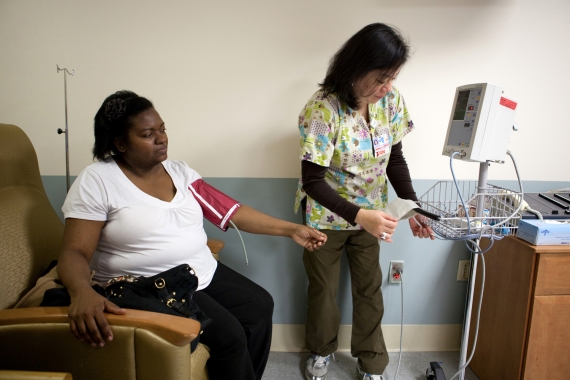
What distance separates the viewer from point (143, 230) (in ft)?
4.17

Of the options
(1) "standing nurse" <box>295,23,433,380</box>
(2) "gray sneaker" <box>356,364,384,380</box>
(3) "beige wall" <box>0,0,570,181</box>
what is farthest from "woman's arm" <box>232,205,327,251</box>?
(2) "gray sneaker" <box>356,364,384,380</box>

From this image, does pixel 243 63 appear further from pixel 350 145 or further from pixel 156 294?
pixel 156 294

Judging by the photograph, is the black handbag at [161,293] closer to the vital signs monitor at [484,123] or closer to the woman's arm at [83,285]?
the woman's arm at [83,285]

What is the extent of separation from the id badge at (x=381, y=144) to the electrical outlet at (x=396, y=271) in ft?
2.24

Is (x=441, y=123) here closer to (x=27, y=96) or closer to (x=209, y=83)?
(x=209, y=83)

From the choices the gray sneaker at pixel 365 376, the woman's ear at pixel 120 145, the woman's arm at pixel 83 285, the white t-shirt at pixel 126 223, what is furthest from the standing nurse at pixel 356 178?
the woman's arm at pixel 83 285

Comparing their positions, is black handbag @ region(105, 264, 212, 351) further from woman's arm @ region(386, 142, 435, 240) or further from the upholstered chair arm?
woman's arm @ region(386, 142, 435, 240)

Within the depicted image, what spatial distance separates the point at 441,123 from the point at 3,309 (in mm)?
1828

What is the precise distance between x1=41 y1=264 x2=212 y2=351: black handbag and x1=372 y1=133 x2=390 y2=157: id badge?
807 mm

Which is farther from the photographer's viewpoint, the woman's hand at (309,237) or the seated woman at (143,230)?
the woman's hand at (309,237)

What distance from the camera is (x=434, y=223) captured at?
1.32m

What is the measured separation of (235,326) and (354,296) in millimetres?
689

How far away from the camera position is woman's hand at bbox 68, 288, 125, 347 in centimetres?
102

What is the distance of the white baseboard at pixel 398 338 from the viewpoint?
200 centimetres
